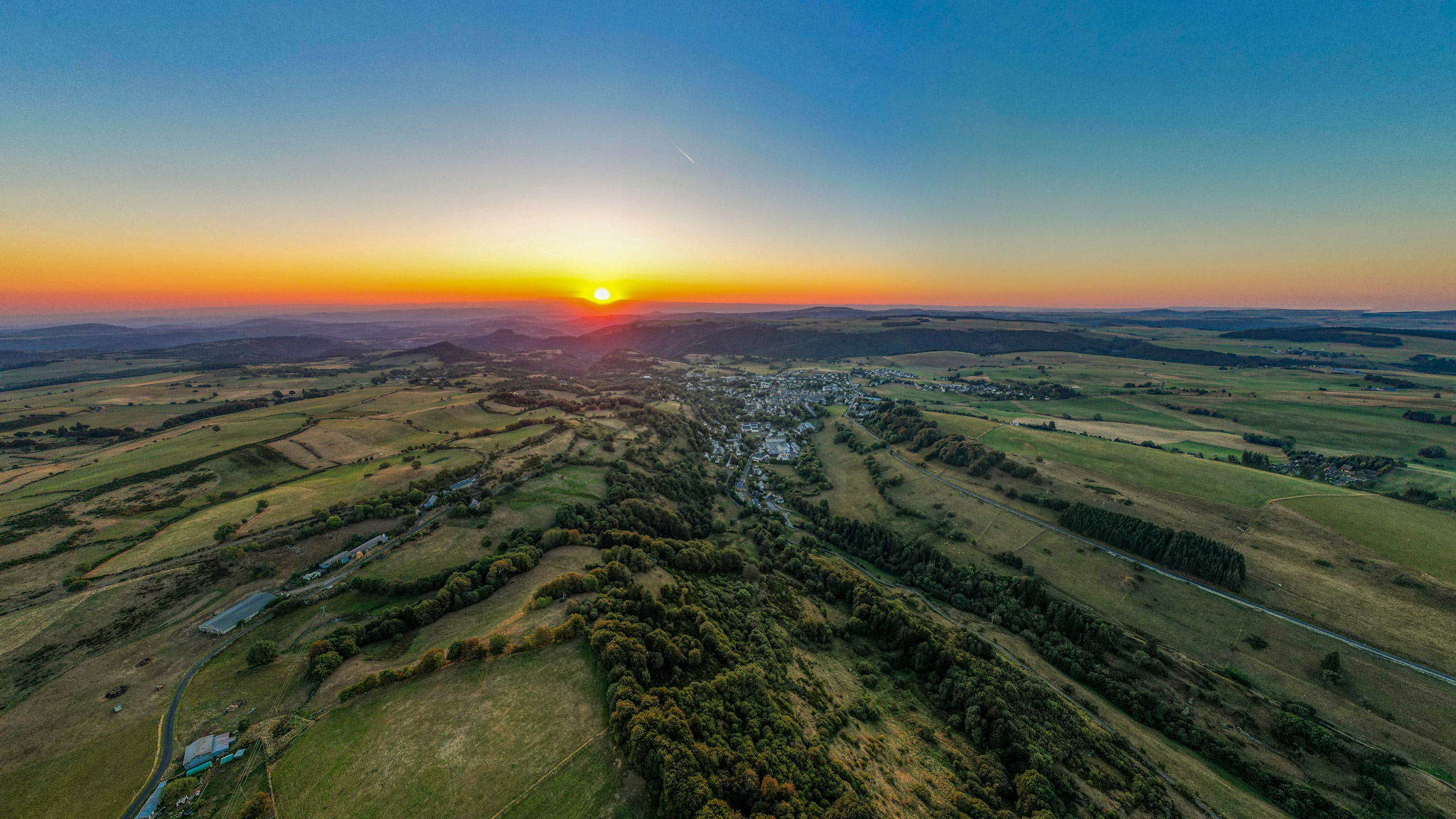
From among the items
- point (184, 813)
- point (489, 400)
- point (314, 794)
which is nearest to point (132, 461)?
point (489, 400)

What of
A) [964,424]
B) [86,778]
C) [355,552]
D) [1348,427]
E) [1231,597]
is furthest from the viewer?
[964,424]

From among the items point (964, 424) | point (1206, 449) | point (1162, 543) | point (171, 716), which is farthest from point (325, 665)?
point (1206, 449)

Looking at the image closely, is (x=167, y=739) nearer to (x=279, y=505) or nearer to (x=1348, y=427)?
(x=279, y=505)

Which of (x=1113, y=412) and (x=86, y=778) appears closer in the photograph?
(x=86, y=778)

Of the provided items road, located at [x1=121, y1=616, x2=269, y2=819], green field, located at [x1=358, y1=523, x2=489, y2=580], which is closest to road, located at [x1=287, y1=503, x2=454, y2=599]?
green field, located at [x1=358, y1=523, x2=489, y2=580]

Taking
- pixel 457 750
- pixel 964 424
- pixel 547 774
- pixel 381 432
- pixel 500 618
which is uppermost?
pixel 964 424
